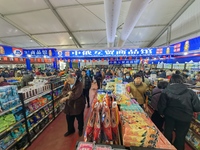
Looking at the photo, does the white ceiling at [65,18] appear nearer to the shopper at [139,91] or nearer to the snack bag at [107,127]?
the shopper at [139,91]

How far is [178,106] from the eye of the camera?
2.00 metres

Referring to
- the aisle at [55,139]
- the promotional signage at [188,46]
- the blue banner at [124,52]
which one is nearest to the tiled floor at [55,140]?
the aisle at [55,139]

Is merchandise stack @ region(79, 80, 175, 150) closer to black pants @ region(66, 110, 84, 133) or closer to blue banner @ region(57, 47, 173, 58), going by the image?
black pants @ region(66, 110, 84, 133)

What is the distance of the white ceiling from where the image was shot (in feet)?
20.1

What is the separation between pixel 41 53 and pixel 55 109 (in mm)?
3964

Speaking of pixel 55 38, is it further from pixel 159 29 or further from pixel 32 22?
pixel 159 29

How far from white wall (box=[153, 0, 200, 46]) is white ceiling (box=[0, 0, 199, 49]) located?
0.61m

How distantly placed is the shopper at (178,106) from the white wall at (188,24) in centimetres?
541

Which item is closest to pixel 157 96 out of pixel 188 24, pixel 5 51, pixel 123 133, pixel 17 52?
pixel 123 133

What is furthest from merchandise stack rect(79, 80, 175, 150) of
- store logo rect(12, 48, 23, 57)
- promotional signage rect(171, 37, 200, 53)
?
store logo rect(12, 48, 23, 57)

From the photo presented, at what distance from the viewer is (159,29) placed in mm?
9617

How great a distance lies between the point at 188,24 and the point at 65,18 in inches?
341

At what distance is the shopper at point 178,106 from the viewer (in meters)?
1.94

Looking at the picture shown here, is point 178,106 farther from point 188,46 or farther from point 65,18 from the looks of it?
point 65,18
